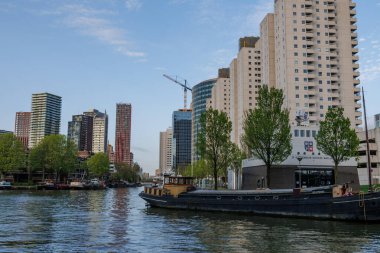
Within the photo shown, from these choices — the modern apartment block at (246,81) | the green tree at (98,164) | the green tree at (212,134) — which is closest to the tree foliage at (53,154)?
the green tree at (98,164)

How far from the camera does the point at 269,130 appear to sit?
6194 cm

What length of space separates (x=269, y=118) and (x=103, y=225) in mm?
35302

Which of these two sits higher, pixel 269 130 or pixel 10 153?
pixel 10 153

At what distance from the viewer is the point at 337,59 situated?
146 metres

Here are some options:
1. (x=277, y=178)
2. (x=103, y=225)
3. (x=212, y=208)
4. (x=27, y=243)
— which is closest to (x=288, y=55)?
(x=277, y=178)

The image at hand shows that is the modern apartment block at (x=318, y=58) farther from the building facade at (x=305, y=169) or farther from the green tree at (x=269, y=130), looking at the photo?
the green tree at (x=269, y=130)

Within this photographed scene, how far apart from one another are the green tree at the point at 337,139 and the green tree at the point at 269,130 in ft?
22.0

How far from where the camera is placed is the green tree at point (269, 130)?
62156 mm

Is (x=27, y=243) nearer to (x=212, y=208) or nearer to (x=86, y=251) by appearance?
(x=86, y=251)

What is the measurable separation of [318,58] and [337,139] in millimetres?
87381

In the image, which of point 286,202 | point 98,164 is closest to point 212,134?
point 286,202

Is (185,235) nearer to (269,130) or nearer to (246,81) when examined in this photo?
(269,130)

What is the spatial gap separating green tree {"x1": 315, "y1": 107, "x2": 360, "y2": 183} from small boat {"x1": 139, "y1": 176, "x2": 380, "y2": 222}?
23.2m

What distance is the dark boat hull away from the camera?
121 feet
